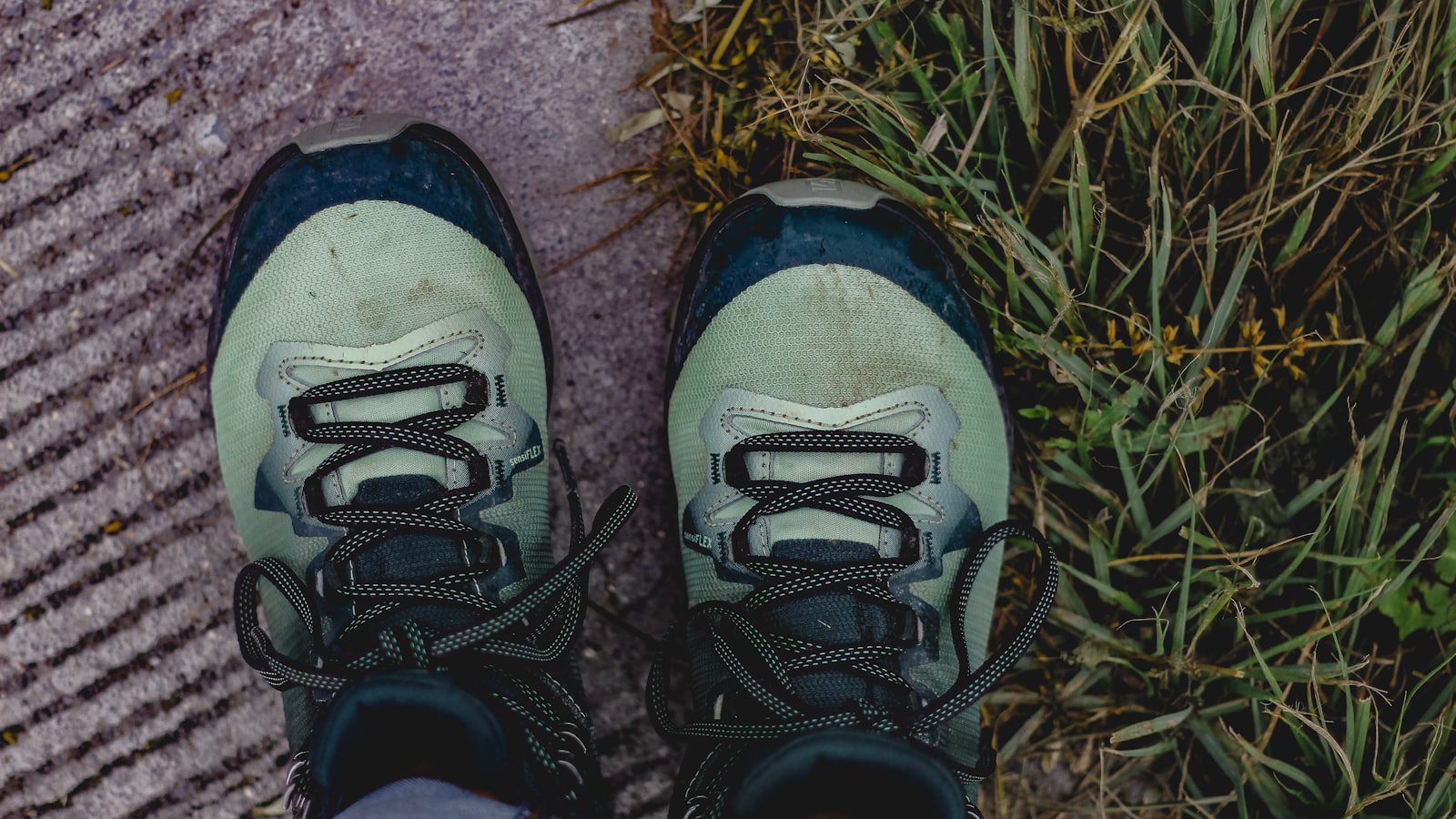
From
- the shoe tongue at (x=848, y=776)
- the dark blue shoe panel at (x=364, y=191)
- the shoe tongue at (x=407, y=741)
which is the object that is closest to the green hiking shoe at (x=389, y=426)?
the dark blue shoe panel at (x=364, y=191)

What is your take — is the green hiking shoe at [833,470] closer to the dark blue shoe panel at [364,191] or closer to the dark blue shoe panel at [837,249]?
the dark blue shoe panel at [837,249]

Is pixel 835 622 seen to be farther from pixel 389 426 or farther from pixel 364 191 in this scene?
pixel 364 191

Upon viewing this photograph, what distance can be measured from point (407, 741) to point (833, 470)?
55 centimetres

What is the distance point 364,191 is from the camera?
1.18 meters

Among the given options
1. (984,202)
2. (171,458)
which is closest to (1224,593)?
(984,202)

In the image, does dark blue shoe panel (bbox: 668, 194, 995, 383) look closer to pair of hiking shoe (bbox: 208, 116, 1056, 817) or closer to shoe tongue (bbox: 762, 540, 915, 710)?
pair of hiking shoe (bbox: 208, 116, 1056, 817)

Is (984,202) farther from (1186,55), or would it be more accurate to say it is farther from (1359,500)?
(1359,500)

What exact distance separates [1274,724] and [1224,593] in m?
0.19

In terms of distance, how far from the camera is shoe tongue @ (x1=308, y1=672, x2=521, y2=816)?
2.84 ft

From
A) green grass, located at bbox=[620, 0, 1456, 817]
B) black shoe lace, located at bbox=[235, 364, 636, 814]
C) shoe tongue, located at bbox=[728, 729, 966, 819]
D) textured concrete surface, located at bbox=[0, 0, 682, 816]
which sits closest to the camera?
shoe tongue, located at bbox=[728, 729, 966, 819]

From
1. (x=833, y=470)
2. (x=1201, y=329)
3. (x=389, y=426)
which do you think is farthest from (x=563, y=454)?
(x=1201, y=329)

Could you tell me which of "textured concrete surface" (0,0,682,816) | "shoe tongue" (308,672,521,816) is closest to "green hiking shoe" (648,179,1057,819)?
"textured concrete surface" (0,0,682,816)

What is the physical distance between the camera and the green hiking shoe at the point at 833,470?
43.4 inches

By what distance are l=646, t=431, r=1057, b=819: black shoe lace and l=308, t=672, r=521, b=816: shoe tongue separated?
0.25 meters
